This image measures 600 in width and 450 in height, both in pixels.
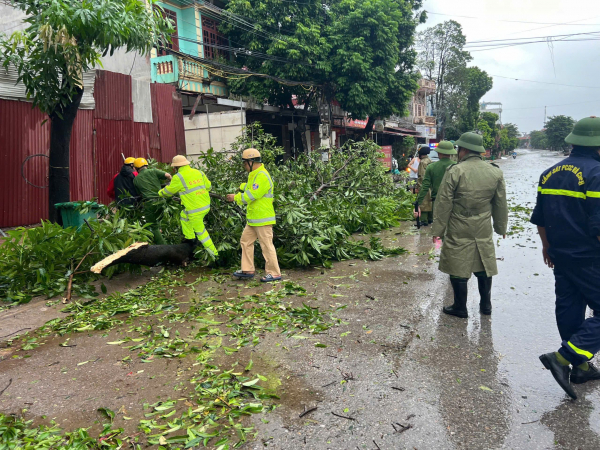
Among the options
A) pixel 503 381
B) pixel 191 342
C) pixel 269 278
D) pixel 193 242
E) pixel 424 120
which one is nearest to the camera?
pixel 503 381

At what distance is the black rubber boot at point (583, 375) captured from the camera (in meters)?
3.24

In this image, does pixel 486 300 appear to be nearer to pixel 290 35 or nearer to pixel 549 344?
pixel 549 344

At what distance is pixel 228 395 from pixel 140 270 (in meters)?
3.64

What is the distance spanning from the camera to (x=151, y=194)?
22.8 ft

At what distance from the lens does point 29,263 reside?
5598mm

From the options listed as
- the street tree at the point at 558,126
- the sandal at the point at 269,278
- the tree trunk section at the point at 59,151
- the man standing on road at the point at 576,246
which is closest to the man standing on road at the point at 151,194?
the tree trunk section at the point at 59,151

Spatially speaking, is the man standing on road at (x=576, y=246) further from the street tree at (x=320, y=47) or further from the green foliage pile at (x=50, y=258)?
the street tree at (x=320, y=47)

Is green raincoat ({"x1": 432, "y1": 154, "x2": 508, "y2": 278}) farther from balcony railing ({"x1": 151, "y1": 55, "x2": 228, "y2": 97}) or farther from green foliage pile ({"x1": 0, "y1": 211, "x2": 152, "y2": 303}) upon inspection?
balcony railing ({"x1": 151, "y1": 55, "x2": 228, "y2": 97})

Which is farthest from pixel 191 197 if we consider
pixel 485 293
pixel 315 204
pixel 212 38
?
pixel 212 38

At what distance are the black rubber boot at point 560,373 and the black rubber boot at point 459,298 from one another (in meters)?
1.39

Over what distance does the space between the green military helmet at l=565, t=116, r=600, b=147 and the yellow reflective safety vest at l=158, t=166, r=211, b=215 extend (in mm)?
4504

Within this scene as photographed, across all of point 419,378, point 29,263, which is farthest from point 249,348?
point 29,263

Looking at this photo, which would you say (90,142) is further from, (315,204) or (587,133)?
(587,133)

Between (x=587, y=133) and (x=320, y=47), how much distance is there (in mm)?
18381
